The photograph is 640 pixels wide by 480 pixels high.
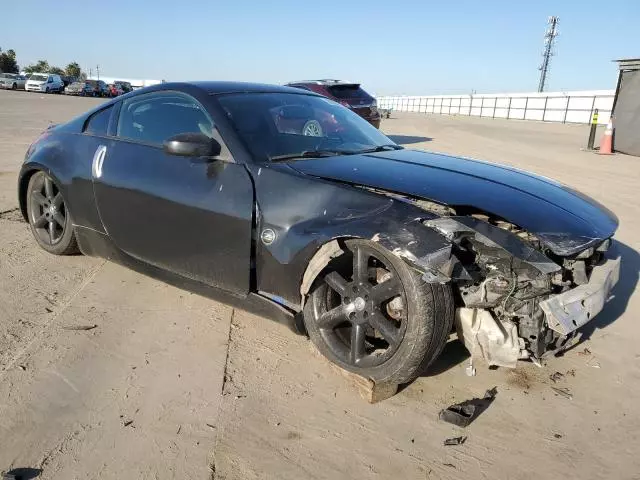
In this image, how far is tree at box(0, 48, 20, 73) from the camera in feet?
250

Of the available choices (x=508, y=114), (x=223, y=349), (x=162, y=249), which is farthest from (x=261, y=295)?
(x=508, y=114)

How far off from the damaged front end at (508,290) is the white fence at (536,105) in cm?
2484

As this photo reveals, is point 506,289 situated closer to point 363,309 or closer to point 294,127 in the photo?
point 363,309

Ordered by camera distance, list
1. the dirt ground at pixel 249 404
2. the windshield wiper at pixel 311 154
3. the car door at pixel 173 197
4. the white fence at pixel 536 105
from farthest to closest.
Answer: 1. the white fence at pixel 536 105
2. the windshield wiper at pixel 311 154
3. the car door at pixel 173 197
4. the dirt ground at pixel 249 404

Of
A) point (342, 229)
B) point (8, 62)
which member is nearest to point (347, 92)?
point (342, 229)

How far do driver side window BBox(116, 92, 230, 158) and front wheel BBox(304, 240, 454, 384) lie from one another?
1118 mm

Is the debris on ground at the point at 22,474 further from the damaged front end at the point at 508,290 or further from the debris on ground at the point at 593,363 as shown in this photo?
the debris on ground at the point at 593,363

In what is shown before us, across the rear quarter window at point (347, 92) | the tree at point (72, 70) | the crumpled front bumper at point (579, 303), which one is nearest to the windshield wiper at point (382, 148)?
the crumpled front bumper at point (579, 303)

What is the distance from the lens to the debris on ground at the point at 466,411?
2463mm

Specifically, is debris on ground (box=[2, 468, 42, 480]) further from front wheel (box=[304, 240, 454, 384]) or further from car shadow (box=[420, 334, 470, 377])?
car shadow (box=[420, 334, 470, 377])

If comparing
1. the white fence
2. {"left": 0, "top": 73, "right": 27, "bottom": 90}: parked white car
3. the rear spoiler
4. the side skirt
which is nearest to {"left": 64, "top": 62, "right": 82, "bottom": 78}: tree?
{"left": 0, "top": 73, "right": 27, "bottom": 90}: parked white car

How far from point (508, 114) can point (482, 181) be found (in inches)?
1797

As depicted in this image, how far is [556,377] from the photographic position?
289 centimetres

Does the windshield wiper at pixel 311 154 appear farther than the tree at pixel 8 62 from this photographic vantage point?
No
